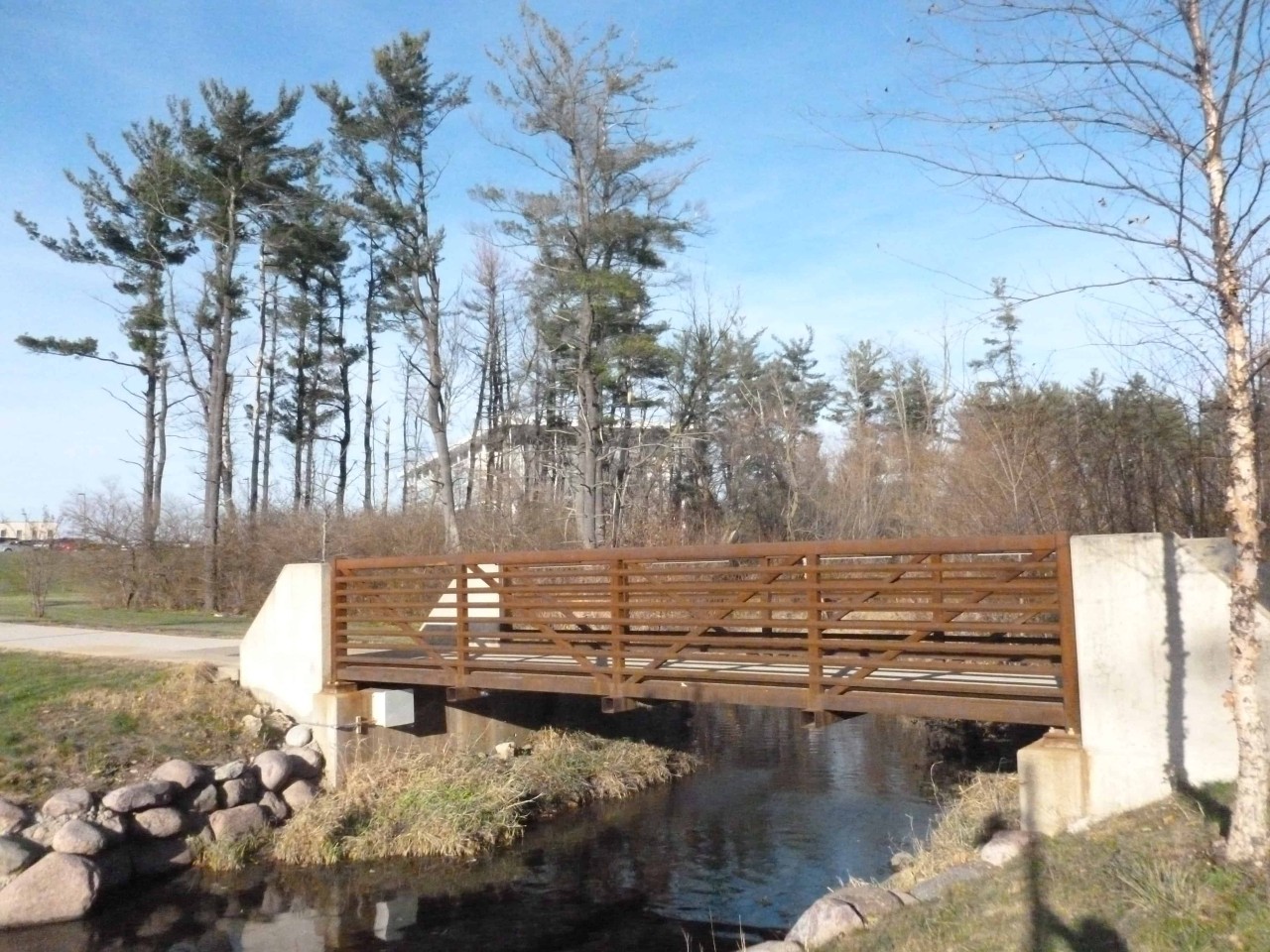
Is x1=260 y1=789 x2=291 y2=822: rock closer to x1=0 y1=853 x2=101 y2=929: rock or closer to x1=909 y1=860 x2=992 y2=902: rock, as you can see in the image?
x1=0 y1=853 x2=101 y2=929: rock

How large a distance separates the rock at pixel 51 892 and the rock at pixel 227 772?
6.07ft

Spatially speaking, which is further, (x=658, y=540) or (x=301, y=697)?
(x=658, y=540)

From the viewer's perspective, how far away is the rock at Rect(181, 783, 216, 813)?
38.7 feet

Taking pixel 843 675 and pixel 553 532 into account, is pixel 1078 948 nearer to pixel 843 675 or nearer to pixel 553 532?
pixel 843 675

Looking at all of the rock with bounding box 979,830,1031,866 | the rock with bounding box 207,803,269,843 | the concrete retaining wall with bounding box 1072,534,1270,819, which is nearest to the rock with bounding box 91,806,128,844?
the rock with bounding box 207,803,269,843

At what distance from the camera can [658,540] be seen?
2455cm

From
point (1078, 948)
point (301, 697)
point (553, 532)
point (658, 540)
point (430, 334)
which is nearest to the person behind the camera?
point (1078, 948)

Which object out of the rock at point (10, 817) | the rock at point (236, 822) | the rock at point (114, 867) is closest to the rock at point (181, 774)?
the rock at point (236, 822)

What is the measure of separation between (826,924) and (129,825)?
7.25 m

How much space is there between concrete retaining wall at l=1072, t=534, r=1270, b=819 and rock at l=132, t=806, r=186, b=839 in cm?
830

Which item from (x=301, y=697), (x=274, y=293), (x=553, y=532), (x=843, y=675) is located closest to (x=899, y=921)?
(x=843, y=675)

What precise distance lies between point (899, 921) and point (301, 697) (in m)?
8.80

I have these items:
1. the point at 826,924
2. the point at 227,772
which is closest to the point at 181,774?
the point at 227,772

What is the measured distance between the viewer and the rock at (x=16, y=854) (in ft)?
33.0
